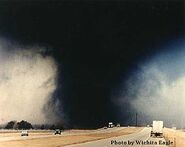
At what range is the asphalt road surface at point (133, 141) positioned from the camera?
331 inches

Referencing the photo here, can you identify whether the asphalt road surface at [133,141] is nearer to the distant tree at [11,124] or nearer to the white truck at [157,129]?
the white truck at [157,129]

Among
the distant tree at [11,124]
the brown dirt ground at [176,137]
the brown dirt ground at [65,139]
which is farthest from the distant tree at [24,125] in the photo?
the brown dirt ground at [176,137]

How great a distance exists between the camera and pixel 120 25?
27.9 feet

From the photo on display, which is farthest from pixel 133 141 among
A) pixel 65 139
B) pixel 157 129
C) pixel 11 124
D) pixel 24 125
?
pixel 11 124

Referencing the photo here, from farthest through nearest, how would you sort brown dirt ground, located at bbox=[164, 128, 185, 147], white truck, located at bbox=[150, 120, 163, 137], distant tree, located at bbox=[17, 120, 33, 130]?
distant tree, located at bbox=[17, 120, 33, 130]
brown dirt ground, located at bbox=[164, 128, 185, 147]
white truck, located at bbox=[150, 120, 163, 137]

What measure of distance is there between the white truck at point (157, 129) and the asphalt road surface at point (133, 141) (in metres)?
0.10

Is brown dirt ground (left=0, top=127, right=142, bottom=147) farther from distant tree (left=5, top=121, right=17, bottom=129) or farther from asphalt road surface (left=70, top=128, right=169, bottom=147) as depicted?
distant tree (left=5, top=121, right=17, bottom=129)

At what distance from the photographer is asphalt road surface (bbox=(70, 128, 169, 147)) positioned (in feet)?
27.6

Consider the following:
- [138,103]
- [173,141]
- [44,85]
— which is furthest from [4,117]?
[173,141]

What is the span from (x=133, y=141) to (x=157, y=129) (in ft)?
1.68

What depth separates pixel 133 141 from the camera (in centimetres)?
845

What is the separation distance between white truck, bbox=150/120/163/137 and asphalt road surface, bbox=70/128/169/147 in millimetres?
99

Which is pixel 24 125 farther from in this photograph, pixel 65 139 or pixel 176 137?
pixel 176 137

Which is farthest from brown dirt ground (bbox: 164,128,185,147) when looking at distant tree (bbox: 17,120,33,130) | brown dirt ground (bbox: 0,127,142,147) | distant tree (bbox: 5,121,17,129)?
distant tree (bbox: 5,121,17,129)
